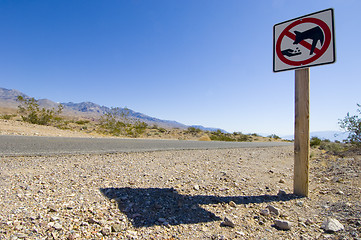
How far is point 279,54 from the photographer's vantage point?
3.70 meters

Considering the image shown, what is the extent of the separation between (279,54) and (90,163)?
488 centimetres

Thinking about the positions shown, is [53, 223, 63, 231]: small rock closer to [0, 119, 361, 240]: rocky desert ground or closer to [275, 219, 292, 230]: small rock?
[0, 119, 361, 240]: rocky desert ground

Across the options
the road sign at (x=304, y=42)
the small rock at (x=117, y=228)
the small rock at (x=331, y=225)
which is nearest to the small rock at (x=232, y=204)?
the small rock at (x=331, y=225)

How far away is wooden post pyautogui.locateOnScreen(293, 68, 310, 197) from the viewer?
3357 mm

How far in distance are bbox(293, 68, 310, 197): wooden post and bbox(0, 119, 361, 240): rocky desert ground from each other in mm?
267

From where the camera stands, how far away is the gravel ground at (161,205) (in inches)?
82.1

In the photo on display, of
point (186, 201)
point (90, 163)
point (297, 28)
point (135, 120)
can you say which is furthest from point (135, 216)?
point (135, 120)

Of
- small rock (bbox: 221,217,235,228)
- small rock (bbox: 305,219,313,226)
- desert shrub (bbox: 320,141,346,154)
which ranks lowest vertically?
small rock (bbox: 305,219,313,226)

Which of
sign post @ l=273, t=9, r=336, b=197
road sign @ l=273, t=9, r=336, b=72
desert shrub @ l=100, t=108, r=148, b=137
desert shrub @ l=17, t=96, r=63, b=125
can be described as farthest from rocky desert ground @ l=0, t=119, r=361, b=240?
desert shrub @ l=17, t=96, r=63, b=125

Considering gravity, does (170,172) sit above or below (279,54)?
below

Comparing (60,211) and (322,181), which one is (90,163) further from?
(322,181)

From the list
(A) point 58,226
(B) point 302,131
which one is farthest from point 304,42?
(A) point 58,226

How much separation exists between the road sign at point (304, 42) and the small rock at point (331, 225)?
2319 millimetres

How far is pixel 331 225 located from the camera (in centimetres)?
227
